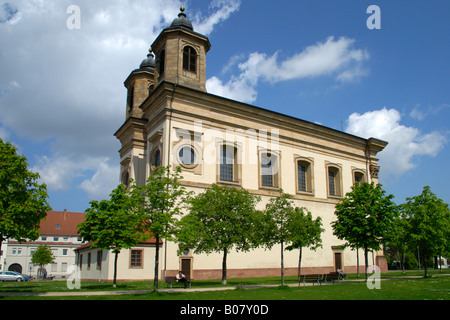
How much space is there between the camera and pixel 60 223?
78312mm

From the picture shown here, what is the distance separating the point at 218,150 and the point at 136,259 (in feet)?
35.8

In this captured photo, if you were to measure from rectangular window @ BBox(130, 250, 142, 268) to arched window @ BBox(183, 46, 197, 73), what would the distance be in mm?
16536

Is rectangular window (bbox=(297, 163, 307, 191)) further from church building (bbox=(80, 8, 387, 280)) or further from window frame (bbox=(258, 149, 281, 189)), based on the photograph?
window frame (bbox=(258, 149, 281, 189))

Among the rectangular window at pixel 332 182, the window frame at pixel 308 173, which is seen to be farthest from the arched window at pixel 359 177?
the window frame at pixel 308 173

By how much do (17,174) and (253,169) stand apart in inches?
829

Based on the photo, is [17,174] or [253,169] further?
[253,169]

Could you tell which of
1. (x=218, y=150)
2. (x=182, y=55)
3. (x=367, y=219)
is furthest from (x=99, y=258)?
(x=367, y=219)

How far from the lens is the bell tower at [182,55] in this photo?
33.9 meters

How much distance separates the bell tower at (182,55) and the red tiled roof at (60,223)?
51967 mm
